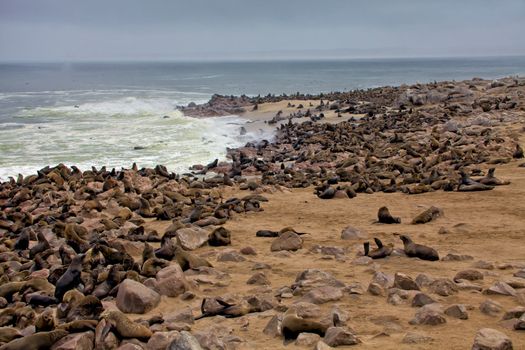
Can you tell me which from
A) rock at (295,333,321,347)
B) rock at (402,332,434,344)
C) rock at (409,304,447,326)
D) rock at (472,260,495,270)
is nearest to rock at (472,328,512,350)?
rock at (402,332,434,344)

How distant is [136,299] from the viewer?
568 centimetres

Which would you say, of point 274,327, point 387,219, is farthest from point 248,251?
point 274,327

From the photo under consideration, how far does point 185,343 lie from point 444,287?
278cm

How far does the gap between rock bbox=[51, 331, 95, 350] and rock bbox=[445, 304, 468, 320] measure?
10.3 feet

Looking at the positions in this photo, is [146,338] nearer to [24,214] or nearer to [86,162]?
[24,214]

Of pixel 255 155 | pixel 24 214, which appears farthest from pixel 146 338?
pixel 255 155

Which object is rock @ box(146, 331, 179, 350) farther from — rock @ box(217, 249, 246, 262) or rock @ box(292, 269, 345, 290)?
rock @ box(217, 249, 246, 262)

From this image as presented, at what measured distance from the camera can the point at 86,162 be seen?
64.8 feet

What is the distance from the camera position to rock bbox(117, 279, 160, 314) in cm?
565

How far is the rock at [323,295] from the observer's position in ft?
17.6

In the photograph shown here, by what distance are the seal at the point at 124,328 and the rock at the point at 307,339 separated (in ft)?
4.24

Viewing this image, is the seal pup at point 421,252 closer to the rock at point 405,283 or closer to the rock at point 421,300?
the rock at point 405,283

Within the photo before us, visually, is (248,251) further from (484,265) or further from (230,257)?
(484,265)

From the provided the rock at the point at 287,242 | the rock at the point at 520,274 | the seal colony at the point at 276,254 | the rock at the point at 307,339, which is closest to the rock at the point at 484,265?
the seal colony at the point at 276,254
